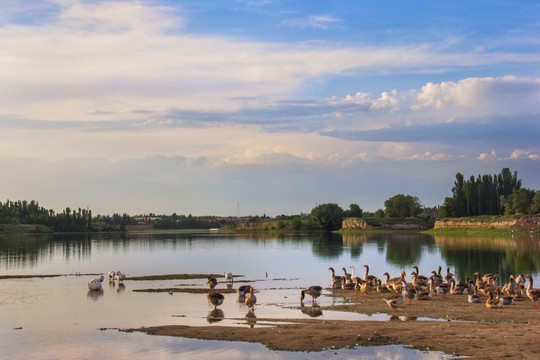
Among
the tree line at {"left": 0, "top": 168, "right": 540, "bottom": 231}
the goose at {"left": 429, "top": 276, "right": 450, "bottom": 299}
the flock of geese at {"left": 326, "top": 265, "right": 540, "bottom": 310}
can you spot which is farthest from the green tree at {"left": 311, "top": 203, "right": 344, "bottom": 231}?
the goose at {"left": 429, "top": 276, "right": 450, "bottom": 299}

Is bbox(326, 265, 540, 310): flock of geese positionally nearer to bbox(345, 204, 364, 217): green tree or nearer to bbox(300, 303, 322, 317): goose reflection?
bbox(300, 303, 322, 317): goose reflection

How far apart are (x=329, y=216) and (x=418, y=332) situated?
505 ft

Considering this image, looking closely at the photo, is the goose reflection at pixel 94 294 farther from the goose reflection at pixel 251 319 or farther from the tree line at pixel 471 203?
the tree line at pixel 471 203

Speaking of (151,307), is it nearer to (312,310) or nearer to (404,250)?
(312,310)

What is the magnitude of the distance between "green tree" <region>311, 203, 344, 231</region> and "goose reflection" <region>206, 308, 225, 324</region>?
147368 mm

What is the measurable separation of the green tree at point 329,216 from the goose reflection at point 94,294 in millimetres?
140548

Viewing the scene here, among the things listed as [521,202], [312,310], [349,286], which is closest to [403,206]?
[521,202]

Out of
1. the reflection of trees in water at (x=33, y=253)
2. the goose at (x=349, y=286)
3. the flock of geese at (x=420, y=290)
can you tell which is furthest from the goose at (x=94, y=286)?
the reflection of trees in water at (x=33, y=253)

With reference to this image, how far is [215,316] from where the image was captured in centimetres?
2339

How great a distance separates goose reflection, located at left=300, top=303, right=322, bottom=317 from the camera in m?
23.6

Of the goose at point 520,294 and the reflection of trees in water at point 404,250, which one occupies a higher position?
the goose at point 520,294

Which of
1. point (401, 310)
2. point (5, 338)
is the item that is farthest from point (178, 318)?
point (401, 310)

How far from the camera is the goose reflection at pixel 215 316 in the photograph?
73.6ft

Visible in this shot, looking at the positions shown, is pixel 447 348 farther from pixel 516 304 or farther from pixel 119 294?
pixel 119 294
